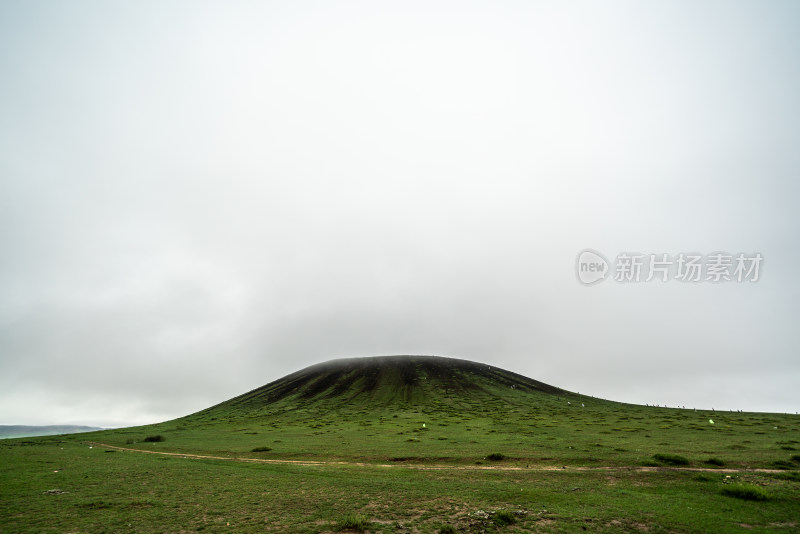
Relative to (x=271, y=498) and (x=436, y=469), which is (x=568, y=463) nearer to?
(x=436, y=469)

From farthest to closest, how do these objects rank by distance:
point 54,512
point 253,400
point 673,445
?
point 253,400 → point 673,445 → point 54,512

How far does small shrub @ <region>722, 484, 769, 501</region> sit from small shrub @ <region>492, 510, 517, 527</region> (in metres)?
→ 17.6

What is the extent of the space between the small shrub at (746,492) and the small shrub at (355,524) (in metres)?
26.2

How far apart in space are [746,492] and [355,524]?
27.4m

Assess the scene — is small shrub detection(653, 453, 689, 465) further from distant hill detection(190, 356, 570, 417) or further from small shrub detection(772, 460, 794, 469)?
distant hill detection(190, 356, 570, 417)

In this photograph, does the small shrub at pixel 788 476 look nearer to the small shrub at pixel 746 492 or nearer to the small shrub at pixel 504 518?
the small shrub at pixel 746 492

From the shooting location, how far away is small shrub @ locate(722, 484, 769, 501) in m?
23.7

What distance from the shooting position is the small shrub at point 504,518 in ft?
65.8

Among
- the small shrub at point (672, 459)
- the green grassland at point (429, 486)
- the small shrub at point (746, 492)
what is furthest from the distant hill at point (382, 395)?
the small shrub at point (746, 492)

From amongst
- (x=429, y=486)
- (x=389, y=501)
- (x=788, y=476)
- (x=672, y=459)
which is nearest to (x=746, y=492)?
(x=788, y=476)

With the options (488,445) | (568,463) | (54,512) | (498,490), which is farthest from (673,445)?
(54,512)

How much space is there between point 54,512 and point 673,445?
7050cm

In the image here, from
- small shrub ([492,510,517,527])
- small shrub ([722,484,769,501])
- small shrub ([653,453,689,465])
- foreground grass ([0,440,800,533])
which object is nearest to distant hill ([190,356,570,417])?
small shrub ([653,453,689,465])

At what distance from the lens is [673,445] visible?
51062mm
